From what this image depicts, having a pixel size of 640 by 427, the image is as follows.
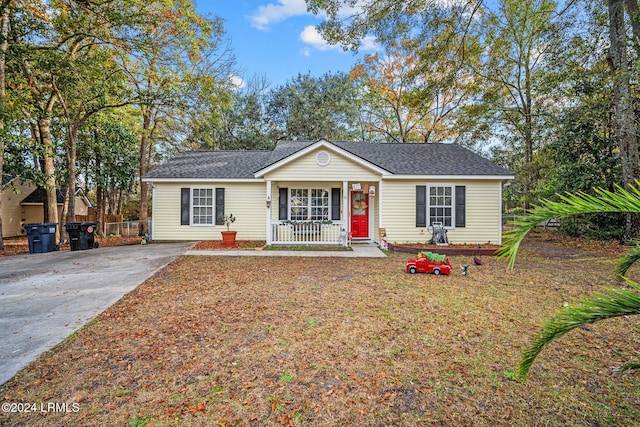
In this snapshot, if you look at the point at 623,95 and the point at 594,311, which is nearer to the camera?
the point at 594,311

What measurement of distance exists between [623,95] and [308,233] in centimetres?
1159

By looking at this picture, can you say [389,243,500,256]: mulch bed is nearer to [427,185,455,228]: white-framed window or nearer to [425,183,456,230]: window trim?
[425,183,456,230]: window trim

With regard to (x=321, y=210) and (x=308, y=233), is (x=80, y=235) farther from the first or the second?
(x=321, y=210)

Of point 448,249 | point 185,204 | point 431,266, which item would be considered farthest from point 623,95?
point 185,204

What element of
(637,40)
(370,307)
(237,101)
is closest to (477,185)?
(637,40)

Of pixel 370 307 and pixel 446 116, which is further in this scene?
pixel 446 116

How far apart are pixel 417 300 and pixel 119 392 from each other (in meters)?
4.29

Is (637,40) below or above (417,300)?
above

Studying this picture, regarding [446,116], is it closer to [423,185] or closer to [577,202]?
[423,185]

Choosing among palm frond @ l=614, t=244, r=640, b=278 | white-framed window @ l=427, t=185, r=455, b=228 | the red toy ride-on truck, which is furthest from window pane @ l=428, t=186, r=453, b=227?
palm frond @ l=614, t=244, r=640, b=278

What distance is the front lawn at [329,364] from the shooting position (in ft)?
8.22

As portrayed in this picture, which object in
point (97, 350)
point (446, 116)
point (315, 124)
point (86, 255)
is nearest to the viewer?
point (97, 350)

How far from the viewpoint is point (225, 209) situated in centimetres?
1242

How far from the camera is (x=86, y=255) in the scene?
9.45 m
